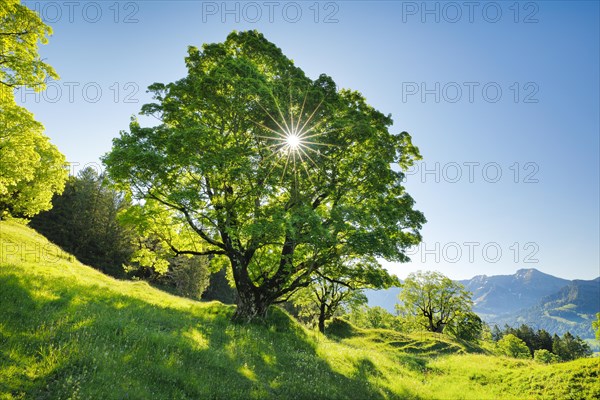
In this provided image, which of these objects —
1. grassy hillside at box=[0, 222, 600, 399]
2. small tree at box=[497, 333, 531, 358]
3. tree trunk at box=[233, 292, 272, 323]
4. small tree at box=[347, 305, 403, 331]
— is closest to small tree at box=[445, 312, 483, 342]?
small tree at box=[347, 305, 403, 331]

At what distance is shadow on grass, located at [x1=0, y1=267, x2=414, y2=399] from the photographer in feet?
23.4

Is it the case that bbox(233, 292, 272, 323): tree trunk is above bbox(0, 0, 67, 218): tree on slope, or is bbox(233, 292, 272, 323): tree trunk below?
below

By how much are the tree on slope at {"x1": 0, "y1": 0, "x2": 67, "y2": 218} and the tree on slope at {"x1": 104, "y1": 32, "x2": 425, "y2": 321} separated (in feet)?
21.2

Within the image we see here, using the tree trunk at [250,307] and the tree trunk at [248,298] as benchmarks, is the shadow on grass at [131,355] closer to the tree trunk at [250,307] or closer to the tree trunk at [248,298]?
the tree trunk at [250,307]

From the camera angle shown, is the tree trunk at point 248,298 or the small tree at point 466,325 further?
the small tree at point 466,325

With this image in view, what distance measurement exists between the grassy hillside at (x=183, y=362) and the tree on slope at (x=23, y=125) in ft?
31.5

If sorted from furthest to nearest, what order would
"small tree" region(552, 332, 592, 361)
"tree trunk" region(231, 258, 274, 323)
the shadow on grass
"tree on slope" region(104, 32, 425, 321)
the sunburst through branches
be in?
1. "small tree" region(552, 332, 592, 361)
2. "tree trunk" region(231, 258, 274, 323)
3. the sunburst through branches
4. "tree on slope" region(104, 32, 425, 321)
5. the shadow on grass

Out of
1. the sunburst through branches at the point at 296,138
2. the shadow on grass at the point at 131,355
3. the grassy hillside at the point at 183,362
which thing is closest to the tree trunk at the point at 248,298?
the grassy hillside at the point at 183,362

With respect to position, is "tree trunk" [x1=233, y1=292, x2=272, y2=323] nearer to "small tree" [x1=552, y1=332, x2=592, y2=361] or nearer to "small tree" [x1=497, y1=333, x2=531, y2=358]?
"small tree" [x1=497, y1=333, x2=531, y2=358]

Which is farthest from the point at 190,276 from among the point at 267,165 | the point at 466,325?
the point at 466,325

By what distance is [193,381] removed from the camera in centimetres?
880

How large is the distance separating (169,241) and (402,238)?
14.5 meters

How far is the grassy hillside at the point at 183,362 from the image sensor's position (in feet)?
24.2

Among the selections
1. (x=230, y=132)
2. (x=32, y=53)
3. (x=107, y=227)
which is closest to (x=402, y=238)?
(x=230, y=132)
